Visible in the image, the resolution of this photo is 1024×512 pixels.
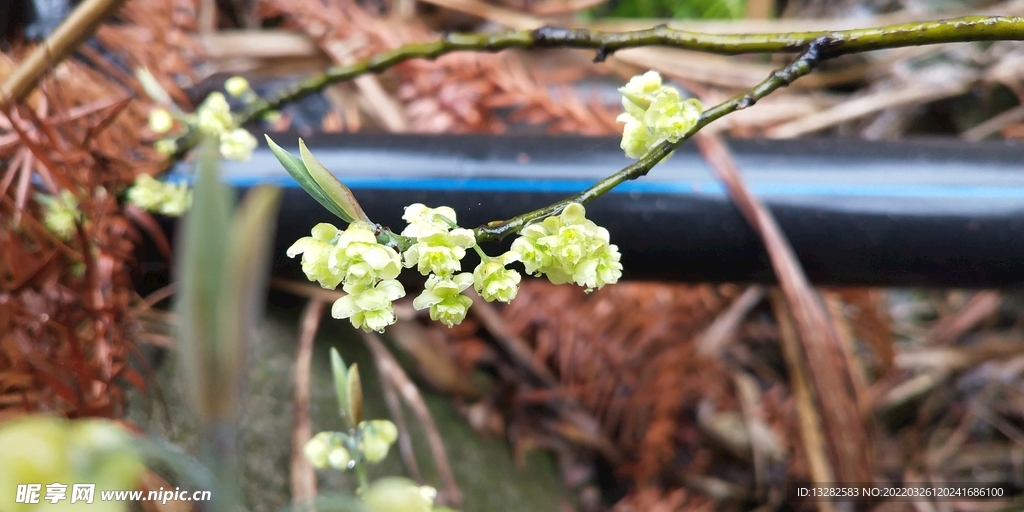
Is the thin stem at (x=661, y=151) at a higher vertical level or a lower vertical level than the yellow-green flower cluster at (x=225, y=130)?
lower

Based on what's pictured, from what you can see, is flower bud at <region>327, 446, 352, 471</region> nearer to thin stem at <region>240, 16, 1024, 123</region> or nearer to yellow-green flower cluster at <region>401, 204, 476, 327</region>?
yellow-green flower cluster at <region>401, 204, 476, 327</region>

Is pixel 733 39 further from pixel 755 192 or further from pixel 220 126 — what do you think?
pixel 220 126

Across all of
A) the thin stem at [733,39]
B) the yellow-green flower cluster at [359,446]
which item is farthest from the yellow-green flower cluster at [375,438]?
the thin stem at [733,39]

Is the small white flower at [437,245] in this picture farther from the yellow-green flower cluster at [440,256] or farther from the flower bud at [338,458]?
the flower bud at [338,458]

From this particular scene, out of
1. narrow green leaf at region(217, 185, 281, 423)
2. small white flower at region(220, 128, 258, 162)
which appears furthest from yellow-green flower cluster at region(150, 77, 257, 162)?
narrow green leaf at region(217, 185, 281, 423)

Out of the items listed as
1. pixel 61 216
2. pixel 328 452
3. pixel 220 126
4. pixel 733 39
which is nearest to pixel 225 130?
pixel 220 126
